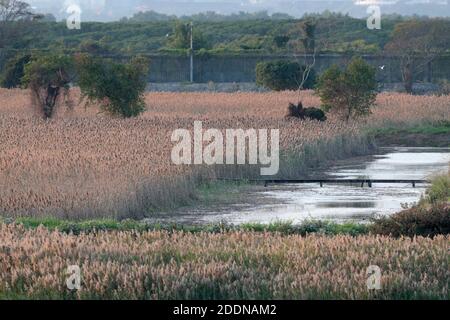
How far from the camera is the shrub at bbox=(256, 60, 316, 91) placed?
5656cm

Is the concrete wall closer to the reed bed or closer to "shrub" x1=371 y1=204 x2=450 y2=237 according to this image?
"shrub" x1=371 y1=204 x2=450 y2=237

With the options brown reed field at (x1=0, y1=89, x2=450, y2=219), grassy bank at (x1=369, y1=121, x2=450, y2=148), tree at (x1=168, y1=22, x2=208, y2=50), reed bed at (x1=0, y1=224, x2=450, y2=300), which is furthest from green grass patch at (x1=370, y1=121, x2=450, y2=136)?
tree at (x1=168, y1=22, x2=208, y2=50)

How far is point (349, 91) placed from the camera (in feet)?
123

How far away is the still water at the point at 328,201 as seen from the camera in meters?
19.4

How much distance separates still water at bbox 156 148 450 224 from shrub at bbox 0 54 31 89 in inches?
1147

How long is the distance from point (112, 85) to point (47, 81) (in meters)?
2.20

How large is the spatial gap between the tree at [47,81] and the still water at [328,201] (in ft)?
42.3

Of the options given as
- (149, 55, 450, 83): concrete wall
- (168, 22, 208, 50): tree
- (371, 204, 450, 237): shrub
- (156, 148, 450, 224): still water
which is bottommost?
(149, 55, 450, 83): concrete wall

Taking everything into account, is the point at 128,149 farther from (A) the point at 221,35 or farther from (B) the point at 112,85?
(A) the point at 221,35

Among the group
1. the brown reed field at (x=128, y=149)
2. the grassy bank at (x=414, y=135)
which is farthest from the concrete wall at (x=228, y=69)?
the grassy bank at (x=414, y=135)

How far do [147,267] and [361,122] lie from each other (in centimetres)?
2603

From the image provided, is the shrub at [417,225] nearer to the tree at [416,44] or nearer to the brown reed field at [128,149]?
the brown reed field at [128,149]
